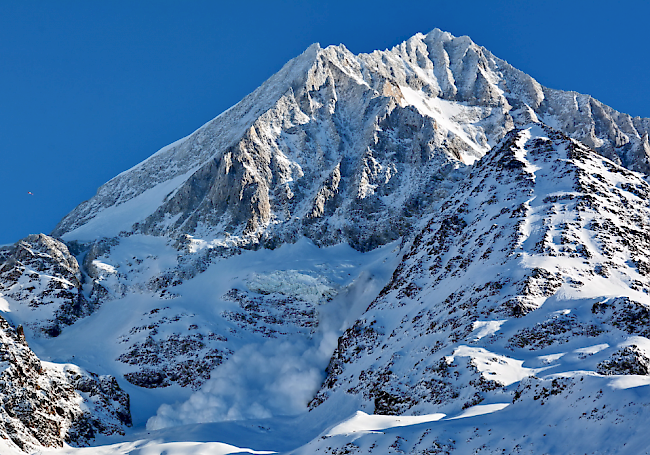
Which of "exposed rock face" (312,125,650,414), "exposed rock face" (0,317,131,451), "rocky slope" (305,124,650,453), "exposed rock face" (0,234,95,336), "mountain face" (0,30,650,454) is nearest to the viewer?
"rocky slope" (305,124,650,453)

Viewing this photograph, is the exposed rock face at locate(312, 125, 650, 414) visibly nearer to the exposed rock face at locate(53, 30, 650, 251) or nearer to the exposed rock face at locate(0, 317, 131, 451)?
the exposed rock face at locate(0, 317, 131, 451)

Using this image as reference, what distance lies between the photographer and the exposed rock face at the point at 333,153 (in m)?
118

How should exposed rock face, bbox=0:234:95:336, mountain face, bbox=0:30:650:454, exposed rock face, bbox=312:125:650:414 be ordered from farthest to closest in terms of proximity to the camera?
exposed rock face, bbox=0:234:95:336 < exposed rock face, bbox=312:125:650:414 < mountain face, bbox=0:30:650:454

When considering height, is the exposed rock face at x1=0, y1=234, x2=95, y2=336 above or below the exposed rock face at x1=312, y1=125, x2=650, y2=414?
above

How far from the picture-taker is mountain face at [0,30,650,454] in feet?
148

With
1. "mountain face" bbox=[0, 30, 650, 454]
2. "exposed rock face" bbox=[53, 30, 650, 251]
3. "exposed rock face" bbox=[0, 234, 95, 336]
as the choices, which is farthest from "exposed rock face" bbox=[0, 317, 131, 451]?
"exposed rock face" bbox=[53, 30, 650, 251]

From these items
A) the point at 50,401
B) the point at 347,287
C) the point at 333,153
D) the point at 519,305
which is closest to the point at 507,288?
the point at 519,305

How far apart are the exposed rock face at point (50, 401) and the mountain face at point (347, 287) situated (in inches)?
10.4

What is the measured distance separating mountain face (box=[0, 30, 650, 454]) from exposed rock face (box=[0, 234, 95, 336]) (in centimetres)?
38

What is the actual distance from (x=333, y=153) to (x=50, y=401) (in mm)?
87397

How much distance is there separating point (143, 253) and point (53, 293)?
18740 mm

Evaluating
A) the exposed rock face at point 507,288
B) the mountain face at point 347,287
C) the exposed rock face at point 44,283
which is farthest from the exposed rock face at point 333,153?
the exposed rock face at point 507,288

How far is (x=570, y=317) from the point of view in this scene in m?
50.7

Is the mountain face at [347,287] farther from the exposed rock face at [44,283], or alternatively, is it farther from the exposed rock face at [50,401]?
the exposed rock face at [44,283]
